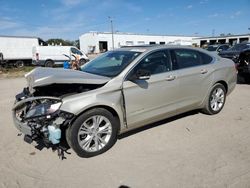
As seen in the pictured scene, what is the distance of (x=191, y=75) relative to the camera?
4.61m

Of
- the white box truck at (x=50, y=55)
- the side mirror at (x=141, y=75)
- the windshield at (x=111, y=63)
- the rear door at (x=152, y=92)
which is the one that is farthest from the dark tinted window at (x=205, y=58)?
the white box truck at (x=50, y=55)

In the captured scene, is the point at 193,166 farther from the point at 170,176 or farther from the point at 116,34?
the point at 116,34

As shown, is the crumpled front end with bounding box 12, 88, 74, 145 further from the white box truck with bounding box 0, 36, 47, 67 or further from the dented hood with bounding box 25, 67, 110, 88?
the white box truck with bounding box 0, 36, 47, 67

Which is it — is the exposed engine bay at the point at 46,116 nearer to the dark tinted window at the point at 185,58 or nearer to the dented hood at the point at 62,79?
the dented hood at the point at 62,79

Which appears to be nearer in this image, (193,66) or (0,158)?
(0,158)

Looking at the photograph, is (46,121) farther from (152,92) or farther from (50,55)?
(50,55)

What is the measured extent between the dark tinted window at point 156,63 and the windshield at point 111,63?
20 centimetres

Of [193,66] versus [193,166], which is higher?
[193,66]

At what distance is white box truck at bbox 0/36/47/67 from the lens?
2418cm

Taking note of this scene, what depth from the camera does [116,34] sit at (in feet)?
188

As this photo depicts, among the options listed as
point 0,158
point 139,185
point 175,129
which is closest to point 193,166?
point 139,185

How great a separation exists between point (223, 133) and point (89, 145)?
8.36 feet

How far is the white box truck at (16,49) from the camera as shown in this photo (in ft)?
79.3

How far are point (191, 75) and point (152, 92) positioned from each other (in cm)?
109
